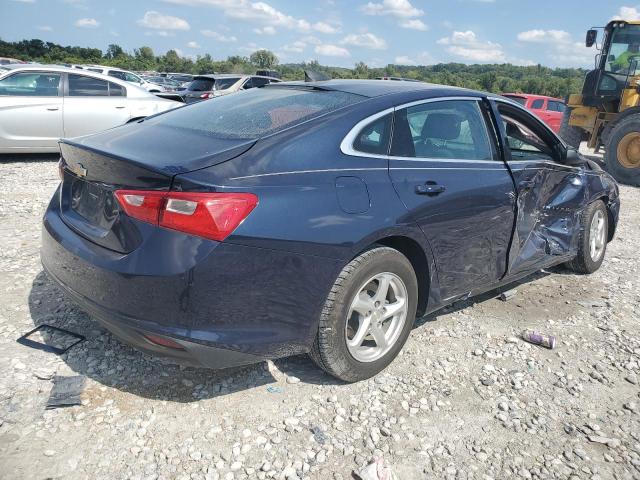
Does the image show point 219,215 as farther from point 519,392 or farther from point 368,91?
point 519,392

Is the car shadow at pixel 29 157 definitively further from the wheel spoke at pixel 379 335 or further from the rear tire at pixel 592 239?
the rear tire at pixel 592 239

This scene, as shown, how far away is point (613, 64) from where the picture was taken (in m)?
11.6

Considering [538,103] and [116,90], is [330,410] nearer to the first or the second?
[116,90]

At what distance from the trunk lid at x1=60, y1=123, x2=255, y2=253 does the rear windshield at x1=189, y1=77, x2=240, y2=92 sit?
12.0 meters

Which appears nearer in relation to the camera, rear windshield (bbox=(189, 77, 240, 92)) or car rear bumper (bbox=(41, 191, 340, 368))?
car rear bumper (bbox=(41, 191, 340, 368))

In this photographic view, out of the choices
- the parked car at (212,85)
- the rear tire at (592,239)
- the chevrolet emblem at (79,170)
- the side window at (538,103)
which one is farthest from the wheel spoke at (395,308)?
the side window at (538,103)

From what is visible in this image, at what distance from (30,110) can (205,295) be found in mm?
7472

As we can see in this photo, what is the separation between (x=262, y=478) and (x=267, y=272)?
2.92 feet

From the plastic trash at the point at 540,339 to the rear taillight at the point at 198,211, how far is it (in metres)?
2.39

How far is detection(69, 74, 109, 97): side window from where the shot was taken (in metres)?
8.73

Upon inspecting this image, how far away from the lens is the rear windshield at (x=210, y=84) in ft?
47.1

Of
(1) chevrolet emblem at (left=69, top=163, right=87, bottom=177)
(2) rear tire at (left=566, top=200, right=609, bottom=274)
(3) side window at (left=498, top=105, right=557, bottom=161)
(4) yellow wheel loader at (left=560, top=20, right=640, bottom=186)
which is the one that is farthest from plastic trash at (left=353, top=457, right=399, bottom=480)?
(4) yellow wheel loader at (left=560, top=20, right=640, bottom=186)

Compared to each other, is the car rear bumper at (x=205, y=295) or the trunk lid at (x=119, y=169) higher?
the trunk lid at (x=119, y=169)

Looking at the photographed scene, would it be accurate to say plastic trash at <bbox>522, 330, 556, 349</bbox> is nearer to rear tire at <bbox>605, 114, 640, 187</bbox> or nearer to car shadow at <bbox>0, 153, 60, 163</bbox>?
car shadow at <bbox>0, 153, 60, 163</bbox>
